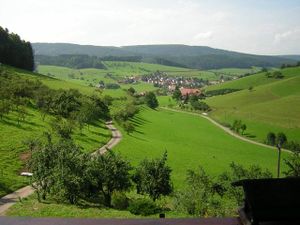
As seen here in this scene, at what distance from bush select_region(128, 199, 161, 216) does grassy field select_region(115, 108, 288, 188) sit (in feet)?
58.6

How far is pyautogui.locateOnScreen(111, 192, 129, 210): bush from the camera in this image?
39062 mm

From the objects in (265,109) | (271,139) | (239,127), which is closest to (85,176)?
(271,139)

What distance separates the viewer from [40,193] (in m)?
38.8

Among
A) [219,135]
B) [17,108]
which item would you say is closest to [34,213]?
[17,108]

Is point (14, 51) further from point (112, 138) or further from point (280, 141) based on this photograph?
point (280, 141)

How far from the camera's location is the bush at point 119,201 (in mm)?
39062

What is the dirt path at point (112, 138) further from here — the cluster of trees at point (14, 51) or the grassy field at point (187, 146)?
the cluster of trees at point (14, 51)

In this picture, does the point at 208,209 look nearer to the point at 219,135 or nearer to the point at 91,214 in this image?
the point at 91,214

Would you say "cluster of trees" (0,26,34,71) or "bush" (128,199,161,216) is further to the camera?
"cluster of trees" (0,26,34,71)

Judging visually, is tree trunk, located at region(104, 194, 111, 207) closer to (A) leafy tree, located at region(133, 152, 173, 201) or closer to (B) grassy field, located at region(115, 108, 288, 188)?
(A) leafy tree, located at region(133, 152, 173, 201)

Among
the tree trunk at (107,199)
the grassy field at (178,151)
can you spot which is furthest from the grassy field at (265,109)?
the tree trunk at (107,199)

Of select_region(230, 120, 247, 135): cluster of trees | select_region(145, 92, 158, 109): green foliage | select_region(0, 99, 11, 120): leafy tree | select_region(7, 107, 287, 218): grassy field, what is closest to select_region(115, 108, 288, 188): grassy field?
select_region(7, 107, 287, 218): grassy field

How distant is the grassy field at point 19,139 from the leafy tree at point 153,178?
13.4 m

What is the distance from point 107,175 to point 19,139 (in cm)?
2478
